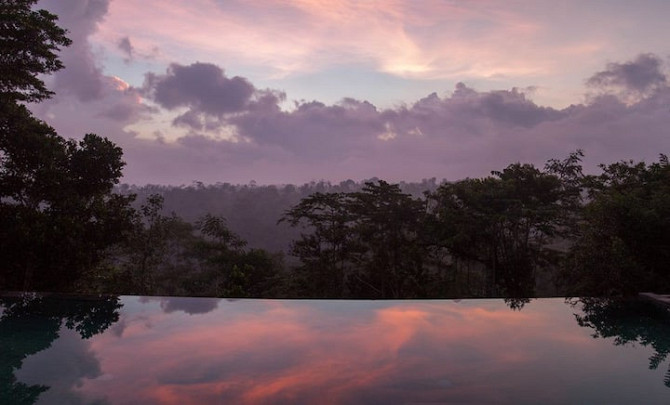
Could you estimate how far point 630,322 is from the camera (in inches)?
268

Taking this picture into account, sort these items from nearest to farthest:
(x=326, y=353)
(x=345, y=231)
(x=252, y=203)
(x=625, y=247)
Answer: (x=326, y=353) < (x=625, y=247) < (x=345, y=231) < (x=252, y=203)

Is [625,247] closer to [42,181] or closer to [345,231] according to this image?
[345,231]

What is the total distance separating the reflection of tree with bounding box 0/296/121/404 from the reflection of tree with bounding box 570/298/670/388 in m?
6.20

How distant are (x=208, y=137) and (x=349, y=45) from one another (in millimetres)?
22730

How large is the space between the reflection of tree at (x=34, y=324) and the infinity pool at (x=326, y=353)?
0.02 m

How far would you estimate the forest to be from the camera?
9.34 metres

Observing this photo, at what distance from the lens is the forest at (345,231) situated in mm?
9344

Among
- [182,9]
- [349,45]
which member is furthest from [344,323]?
[349,45]

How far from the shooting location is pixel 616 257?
31.2 feet

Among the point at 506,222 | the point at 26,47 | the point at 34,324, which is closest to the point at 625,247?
the point at 506,222

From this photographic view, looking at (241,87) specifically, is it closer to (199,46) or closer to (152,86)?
(152,86)

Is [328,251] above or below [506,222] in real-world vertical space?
below

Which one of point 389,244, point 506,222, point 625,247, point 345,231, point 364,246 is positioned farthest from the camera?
point 345,231

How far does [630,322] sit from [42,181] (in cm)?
1148
